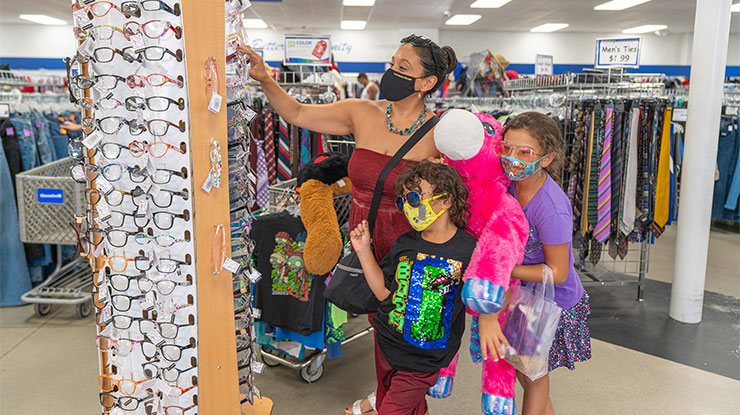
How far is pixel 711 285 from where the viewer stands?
4555mm

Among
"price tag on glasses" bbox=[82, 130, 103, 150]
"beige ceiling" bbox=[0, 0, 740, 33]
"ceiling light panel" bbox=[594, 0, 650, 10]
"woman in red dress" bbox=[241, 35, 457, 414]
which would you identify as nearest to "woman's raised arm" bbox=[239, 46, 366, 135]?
"woman in red dress" bbox=[241, 35, 457, 414]

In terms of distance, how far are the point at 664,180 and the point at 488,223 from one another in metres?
2.80

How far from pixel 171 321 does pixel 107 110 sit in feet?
1.83

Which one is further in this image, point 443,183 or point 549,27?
point 549,27

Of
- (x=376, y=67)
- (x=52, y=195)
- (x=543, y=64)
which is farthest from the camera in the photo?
(x=376, y=67)

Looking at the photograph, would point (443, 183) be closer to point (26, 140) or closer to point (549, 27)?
point (26, 140)

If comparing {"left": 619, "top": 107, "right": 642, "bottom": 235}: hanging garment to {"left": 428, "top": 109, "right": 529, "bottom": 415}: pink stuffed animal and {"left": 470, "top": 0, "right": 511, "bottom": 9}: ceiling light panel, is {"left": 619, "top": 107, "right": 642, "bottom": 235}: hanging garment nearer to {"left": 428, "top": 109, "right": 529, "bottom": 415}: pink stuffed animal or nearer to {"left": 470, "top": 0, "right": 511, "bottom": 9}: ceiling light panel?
{"left": 428, "top": 109, "right": 529, "bottom": 415}: pink stuffed animal

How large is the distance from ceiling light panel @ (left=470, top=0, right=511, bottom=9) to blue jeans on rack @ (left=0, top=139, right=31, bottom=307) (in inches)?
375

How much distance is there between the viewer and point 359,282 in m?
1.95

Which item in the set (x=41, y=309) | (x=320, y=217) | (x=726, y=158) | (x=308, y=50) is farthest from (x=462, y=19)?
(x=320, y=217)

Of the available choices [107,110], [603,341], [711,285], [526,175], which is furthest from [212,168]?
[711,285]

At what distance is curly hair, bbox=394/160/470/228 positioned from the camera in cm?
170

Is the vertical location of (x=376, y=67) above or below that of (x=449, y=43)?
below

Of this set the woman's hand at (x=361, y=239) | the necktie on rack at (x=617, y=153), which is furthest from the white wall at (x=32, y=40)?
the woman's hand at (x=361, y=239)
